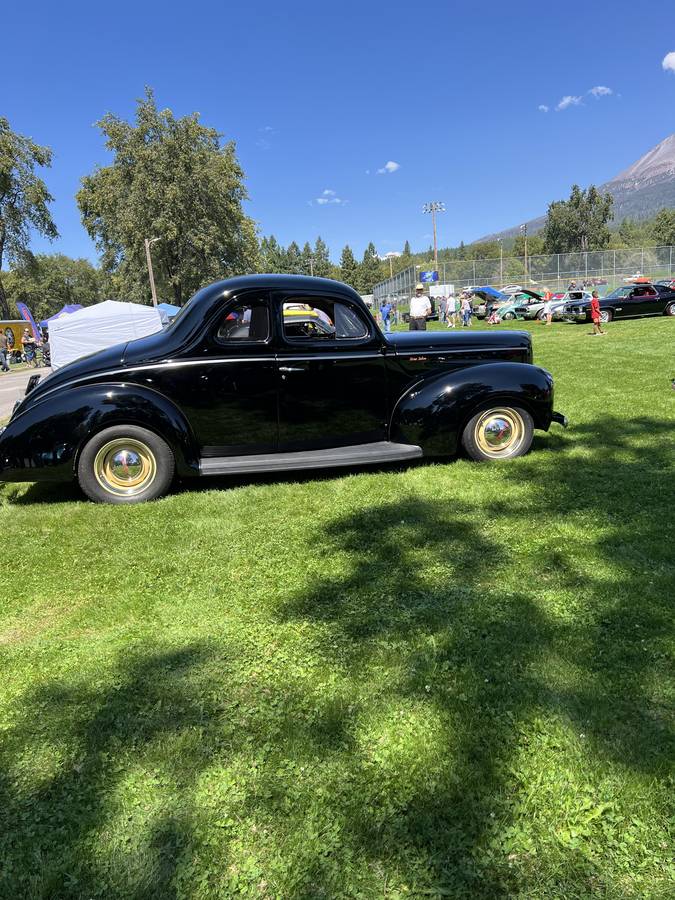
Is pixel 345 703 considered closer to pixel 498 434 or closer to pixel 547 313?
pixel 498 434

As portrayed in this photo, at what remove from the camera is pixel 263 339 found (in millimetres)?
4625

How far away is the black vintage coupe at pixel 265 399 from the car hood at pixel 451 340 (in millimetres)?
22

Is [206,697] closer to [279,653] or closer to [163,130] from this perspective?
[279,653]

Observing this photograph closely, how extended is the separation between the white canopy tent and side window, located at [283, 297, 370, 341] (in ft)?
44.7

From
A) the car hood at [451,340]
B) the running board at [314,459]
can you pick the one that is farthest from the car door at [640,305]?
the running board at [314,459]

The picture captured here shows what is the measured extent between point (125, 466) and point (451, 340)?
3175mm

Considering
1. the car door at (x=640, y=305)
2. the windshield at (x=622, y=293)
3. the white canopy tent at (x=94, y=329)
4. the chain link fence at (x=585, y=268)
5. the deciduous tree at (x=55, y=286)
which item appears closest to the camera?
the white canopy tent at (x=94, y=329)

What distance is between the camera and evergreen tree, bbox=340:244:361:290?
126125mm

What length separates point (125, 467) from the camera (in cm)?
446

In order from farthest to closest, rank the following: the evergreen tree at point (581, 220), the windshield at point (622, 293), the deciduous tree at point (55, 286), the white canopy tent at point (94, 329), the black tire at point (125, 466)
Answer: the evergreen tree at point (581, 220) → the deciduous tree at point (55, 286) → the windshield at point (622, 293) → the white canopy tent at point (94, 329) → the black tire at point (125, 466)

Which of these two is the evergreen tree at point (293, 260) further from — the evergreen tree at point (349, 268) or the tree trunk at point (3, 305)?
the tree trunk at point (3, 305)

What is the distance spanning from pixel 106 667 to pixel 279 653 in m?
0.77

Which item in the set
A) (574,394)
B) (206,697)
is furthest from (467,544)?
(574,394)

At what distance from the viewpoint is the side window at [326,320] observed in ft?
15.7
